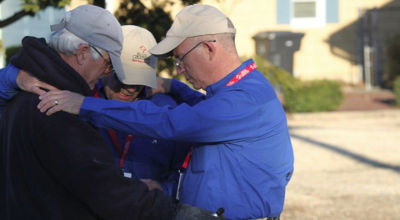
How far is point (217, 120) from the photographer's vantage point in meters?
2.33

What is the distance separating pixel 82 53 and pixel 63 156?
1.54ft

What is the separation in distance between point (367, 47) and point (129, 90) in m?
22.6

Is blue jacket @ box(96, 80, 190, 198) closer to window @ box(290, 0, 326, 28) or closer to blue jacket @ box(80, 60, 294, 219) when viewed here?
blue jacket @ box(80, 60, 294, 219)

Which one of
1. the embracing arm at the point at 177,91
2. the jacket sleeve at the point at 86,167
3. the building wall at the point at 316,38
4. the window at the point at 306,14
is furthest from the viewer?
the window at the point at 306,14

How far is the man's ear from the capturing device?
90.9 inches

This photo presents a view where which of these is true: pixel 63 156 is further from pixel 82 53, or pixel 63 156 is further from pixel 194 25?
pixel 194 25

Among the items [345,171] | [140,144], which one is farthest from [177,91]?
[345,171]

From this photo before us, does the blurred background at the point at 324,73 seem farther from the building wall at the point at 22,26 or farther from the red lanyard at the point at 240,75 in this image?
the red lanyard at the point at 240,75

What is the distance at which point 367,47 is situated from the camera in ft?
80.1

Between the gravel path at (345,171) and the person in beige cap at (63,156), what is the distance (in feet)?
15.7

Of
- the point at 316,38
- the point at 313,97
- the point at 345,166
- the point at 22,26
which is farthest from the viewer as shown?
the point at 316,38

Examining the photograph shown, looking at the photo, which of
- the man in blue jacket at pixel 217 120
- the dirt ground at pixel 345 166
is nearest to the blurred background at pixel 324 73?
the dirt ground at pixel 345 166

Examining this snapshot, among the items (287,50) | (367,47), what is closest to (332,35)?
(367,47)

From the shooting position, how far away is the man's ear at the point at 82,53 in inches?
90.9
